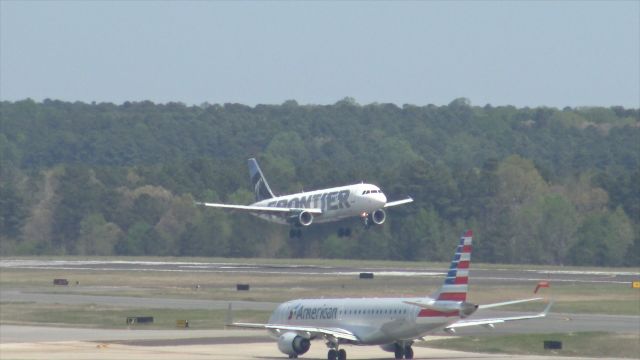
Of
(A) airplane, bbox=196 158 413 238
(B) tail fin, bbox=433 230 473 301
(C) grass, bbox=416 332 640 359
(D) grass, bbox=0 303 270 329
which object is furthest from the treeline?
(B) tail fin, bbox=433 230 473 301

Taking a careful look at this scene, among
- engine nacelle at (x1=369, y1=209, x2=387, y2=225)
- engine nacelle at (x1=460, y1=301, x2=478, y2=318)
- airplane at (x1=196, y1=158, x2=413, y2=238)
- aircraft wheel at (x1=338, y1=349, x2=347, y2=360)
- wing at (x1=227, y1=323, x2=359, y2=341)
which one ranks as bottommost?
aircraft wheel at (x1=338, y1=349, x2=347, y2=360)

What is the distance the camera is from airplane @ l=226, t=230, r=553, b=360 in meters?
59.2

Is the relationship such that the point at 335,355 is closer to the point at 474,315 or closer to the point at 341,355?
Answer: the point at 341,355

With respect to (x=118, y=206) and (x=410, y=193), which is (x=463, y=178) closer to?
(x=410, y=193)

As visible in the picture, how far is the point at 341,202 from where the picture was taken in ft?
417

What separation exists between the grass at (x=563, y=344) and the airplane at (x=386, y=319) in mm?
4041

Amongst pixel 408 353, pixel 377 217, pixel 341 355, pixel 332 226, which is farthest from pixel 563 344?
pixel 332 226

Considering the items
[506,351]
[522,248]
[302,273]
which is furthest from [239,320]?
[522,248]

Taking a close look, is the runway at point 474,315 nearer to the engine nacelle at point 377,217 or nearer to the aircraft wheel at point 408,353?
the aircraft wheel at point 408,353

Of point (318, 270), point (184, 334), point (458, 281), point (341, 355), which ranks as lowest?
point (341, 355)

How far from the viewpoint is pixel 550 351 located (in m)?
65.2

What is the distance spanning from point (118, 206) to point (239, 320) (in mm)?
99817

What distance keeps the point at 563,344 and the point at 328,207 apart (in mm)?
62560

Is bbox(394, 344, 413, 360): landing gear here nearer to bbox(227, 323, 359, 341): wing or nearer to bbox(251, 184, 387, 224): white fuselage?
bbox(227, 323, 359, 341): wing
